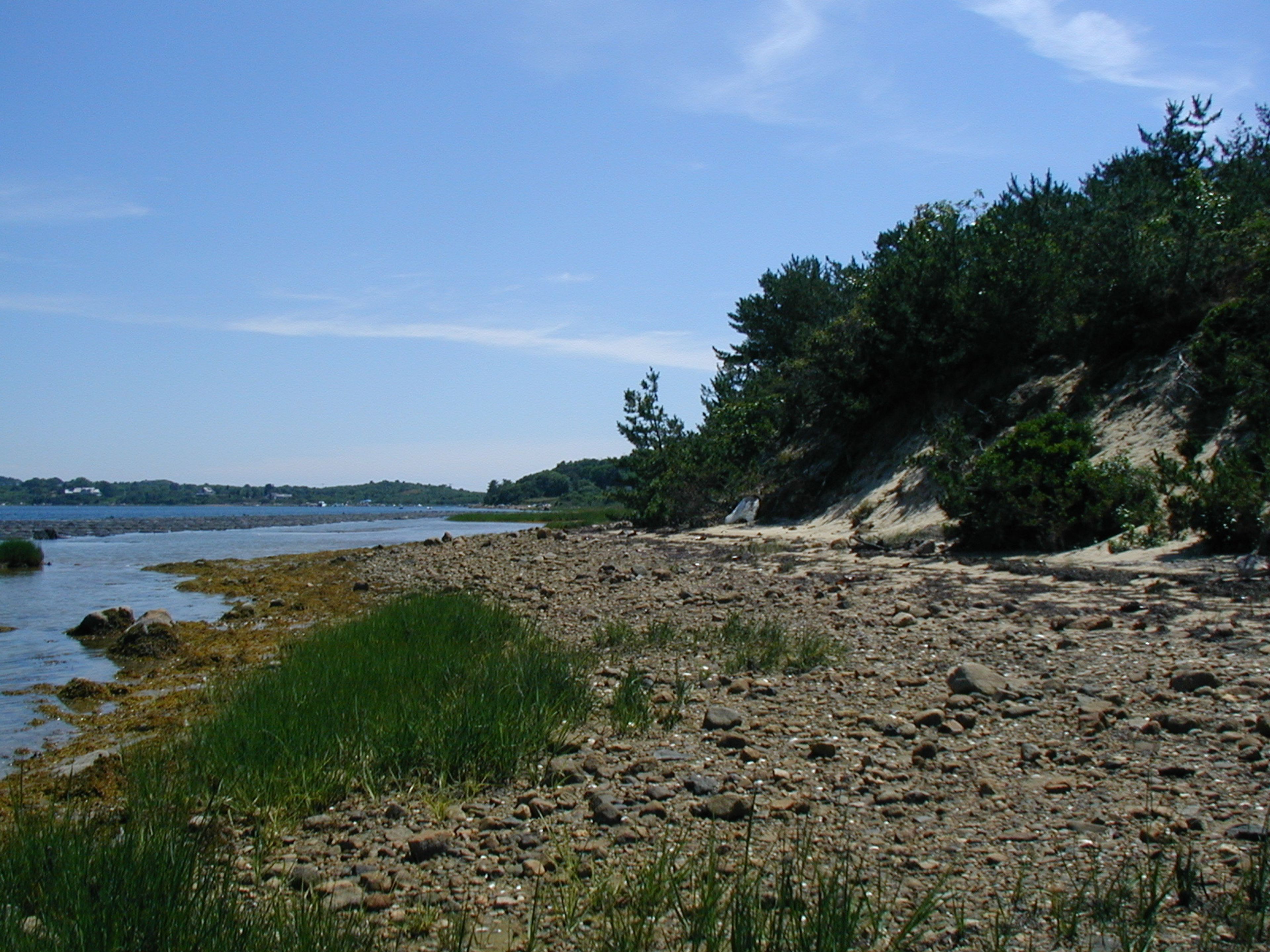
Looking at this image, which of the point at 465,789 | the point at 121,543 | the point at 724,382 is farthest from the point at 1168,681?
the point at 121,543

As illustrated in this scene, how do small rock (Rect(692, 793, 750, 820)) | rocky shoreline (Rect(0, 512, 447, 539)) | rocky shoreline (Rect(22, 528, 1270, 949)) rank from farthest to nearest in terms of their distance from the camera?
rocky shoreline (Rect(0, 512, 447, 539)) → small rock (Rect(692, 793, 750, 820)) → rocky shoreline (Rect(22, 528, 1270, 949))

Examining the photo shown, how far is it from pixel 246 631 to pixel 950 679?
442 inches

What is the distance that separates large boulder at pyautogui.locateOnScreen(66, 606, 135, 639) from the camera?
14.3m

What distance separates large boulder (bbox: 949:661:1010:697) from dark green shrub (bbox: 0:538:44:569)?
30.7m

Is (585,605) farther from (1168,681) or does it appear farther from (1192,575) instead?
(1168,681)

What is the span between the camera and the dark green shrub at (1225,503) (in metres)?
11.7

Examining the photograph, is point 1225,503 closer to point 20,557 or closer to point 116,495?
point 20,557

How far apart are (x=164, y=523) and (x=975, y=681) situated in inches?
3190

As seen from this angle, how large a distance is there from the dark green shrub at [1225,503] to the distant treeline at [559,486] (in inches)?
3679

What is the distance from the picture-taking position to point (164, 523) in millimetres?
76562

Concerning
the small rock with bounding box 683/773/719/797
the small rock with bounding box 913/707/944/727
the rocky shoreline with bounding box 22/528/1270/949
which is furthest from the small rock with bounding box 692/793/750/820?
the small rock with bounding box 913/707/944/727

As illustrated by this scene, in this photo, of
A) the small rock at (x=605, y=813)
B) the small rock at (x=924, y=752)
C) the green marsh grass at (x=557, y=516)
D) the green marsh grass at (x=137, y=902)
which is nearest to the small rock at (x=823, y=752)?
the small rock at (x=924, y=752)

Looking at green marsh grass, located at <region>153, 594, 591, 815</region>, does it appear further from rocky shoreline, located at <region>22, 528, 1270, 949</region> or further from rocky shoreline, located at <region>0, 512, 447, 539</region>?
rocky shoreline, located at <region>0, 512, 447, 539</region>

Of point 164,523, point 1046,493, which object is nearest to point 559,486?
point 164,523
